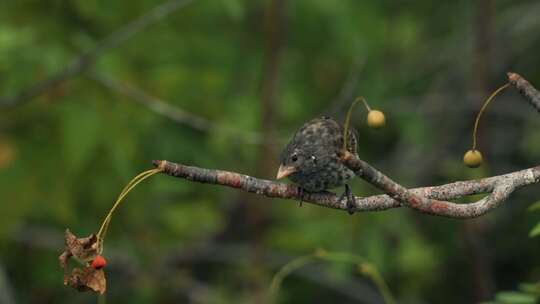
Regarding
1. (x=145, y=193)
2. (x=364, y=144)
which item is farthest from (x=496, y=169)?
(x=145, y=193)

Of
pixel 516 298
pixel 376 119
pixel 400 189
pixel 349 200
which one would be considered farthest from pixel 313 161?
pixel 516 298

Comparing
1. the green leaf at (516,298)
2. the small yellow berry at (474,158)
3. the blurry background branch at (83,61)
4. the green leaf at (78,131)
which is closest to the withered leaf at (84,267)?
the small yellow berry at (474,158)

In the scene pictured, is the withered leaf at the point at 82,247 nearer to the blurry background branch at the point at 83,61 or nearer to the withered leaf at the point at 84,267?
the withered leaf at the point at 84,267

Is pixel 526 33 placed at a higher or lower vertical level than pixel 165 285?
higher

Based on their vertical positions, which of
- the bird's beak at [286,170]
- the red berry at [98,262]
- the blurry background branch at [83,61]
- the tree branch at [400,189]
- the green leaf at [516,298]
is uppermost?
the blurry background branch at [83,61]

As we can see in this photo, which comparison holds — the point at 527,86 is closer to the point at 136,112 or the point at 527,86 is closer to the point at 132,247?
the point at 136,112
